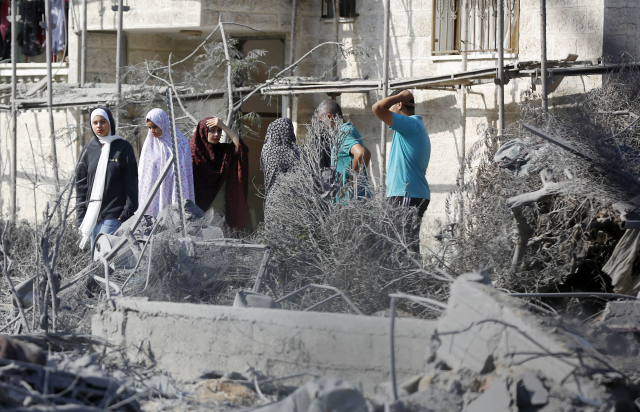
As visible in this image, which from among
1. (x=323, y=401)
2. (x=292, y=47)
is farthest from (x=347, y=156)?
(x=292, y=47)

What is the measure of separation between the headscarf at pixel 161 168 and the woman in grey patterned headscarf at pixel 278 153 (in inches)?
23.4

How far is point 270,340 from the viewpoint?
327cm

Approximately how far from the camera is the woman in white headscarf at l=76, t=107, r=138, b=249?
5.40 metres

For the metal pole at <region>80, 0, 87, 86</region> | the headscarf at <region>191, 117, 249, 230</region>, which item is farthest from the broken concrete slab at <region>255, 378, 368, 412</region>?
the metal pole at <region>80, 0, 87, 86</region>

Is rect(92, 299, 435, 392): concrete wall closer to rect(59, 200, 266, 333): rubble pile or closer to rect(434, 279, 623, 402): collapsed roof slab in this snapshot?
rect(434, 279, 623, 402): collapsed roof slab

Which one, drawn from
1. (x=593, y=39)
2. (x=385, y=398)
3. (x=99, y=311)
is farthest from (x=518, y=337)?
(x=593, y=39)

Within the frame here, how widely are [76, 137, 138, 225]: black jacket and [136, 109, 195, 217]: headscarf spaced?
0.32 ft

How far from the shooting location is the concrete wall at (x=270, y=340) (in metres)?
3.15

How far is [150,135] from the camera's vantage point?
5.72 meters

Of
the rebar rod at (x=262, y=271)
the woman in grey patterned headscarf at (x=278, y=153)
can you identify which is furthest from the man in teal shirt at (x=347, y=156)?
the rebar rod at (x=262, y=271)

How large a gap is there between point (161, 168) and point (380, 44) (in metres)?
4.28

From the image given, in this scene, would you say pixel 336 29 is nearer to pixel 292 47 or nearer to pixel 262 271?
pixel 292 47

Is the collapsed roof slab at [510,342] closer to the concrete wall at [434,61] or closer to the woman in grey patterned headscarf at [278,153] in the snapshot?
the woman in grey patterned headscarf at [278,153]

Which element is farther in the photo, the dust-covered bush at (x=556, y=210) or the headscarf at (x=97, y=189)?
the headscarf at (x=97, y=189)
